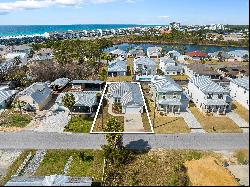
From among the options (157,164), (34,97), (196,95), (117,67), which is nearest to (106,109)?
(34,97)

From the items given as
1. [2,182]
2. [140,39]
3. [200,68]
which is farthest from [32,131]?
[140,39]

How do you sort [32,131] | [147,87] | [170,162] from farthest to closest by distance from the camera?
1. [147,87]
2. [32,131]
3. [170,162]

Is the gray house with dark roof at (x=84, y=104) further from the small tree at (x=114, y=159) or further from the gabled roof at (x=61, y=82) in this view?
the small tree at (x=114, y=159)

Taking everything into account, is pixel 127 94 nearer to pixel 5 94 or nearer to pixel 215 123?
pixel 215 123

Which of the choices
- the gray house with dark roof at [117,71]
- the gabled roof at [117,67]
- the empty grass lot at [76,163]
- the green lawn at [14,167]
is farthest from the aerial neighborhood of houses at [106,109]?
the gabled roof at [117,67]

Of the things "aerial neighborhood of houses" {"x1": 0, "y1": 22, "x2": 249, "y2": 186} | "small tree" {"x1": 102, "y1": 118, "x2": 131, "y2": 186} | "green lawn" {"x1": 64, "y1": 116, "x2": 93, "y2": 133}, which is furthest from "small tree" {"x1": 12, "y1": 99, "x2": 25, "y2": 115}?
"small tree" {"x1": 102, "y1": 118, "x2": 131, "y2": 186}

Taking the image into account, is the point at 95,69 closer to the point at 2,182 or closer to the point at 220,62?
the point at 220,62
